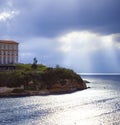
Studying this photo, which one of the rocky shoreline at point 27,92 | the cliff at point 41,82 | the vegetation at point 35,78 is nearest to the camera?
the rocky shoreline at point 27,92

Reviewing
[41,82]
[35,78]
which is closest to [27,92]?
[41,82]

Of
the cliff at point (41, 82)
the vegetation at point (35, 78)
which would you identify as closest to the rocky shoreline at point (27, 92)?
the cliff at point (41, 82)

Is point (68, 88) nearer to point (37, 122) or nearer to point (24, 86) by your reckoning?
point (24, 86)

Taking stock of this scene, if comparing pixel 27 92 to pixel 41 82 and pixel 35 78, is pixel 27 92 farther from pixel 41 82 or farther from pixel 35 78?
pixel 35 78

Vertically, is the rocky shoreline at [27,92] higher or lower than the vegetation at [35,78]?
lower

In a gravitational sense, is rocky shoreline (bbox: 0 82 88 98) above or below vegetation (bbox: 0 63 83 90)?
below

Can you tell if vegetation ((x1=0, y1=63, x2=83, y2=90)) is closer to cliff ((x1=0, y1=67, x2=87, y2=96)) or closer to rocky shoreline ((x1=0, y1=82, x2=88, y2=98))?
cliff ((x1=0, y1=67, x2=87, y2=96))

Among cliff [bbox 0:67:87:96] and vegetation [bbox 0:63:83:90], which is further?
vegetation [bbox 0:63:83:90]

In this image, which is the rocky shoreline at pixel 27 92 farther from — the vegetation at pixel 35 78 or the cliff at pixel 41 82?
the vegetation at pixel 35 78

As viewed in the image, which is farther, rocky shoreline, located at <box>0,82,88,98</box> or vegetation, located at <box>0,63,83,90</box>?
vegetation, located at <box>0,63,83,90</box>

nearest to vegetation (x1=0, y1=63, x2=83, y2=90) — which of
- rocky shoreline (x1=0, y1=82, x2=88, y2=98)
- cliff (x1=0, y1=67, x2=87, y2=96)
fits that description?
cliff (x1=0, y1=67, x2=87, y2=96)

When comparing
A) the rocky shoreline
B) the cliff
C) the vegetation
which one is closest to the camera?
the rocky shoreline

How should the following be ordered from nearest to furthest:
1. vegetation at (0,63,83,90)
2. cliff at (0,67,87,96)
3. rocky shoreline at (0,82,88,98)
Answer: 1. rocky shoreline at (0,82,88,98)
2. cliff at (0,67,87,96)
3. vegetation at (0,63,83,90)

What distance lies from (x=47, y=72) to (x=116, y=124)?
105m
